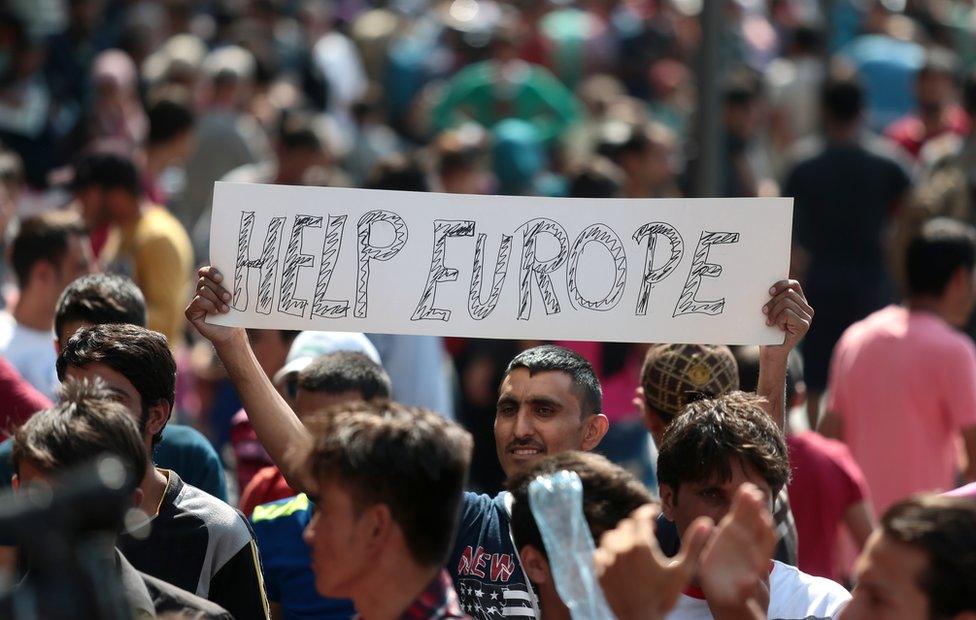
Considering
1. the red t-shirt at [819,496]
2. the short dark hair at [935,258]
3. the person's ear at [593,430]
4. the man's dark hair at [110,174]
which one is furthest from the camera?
the man's dark hair at [110,174]

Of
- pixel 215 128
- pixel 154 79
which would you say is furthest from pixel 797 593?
pixel 154 79

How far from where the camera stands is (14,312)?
5.82 metres

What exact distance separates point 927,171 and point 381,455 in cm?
725

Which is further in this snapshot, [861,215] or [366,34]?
[366,34]

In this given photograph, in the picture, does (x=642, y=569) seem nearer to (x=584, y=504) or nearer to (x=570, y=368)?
(x=584, y=504)

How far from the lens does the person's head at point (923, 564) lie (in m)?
2.75

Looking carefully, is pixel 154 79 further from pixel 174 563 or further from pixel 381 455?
pixel 381 455

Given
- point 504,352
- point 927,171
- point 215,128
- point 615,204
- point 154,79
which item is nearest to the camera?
point 615,204

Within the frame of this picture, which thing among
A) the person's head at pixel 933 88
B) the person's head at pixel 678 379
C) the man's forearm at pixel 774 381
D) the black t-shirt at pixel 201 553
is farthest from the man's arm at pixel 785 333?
the person's head at pixel 933 88

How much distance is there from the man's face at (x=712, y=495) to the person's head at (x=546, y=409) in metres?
0.73

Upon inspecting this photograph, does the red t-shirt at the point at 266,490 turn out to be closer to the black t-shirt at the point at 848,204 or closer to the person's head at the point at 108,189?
the person's head at the point at 108,189

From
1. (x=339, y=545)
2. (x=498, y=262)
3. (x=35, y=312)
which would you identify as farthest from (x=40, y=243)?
(x=339, y=545)

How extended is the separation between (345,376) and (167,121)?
14.4 feet

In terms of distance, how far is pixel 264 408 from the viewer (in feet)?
13.4
